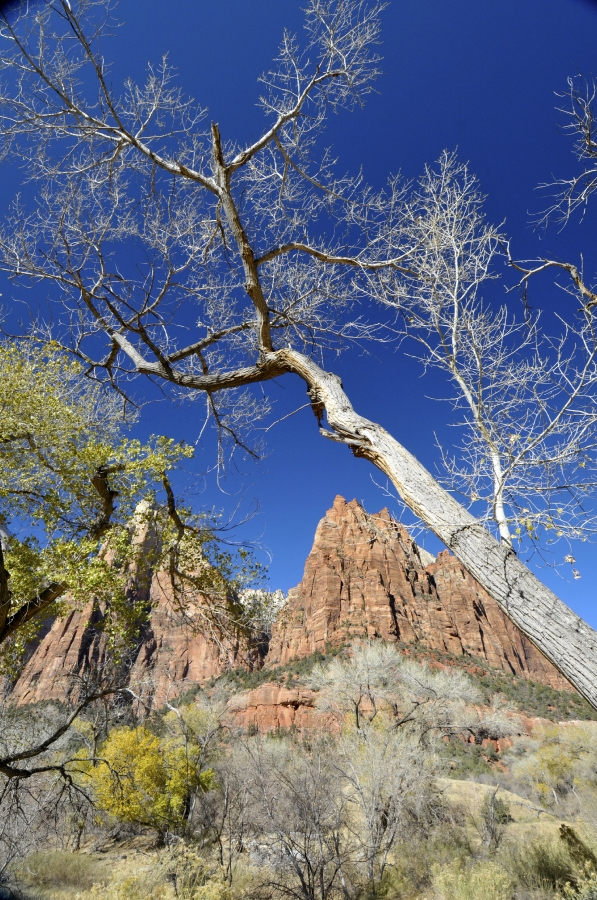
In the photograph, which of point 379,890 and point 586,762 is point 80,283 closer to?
point 379,890

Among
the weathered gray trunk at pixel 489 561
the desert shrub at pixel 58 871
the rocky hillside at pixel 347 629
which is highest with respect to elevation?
the rocky hillside at pixel 347 629

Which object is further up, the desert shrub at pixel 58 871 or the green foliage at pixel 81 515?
the green foliage at pixel 81 515

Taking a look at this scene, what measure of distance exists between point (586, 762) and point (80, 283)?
26049 millimetres

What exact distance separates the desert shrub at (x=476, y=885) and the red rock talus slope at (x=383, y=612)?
130 ft

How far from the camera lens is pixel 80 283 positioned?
4.54 meters

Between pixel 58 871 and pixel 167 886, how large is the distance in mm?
8150

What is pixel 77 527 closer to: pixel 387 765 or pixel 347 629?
pixel 387 765

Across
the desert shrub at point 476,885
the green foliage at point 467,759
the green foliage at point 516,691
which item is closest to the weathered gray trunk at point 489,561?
the desert shrub at point 476,885

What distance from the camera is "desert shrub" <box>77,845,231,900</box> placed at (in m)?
6.34

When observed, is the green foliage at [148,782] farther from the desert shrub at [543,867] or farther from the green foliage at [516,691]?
the green foliage at [516,691]

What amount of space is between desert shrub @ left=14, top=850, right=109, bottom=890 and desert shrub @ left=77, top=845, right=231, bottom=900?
A: 4598 millimetres

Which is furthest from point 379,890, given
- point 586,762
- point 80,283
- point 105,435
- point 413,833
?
point 586,762

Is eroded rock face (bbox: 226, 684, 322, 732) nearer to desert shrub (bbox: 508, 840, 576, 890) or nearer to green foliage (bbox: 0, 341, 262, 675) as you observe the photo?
desert shrub (bbox: 508, 840, 576, 890)

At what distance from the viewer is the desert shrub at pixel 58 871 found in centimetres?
1084
